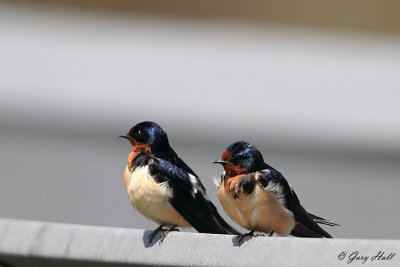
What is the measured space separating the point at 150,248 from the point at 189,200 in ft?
0.89

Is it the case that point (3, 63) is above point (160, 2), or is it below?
below

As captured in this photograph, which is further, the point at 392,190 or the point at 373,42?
the point at 373,42

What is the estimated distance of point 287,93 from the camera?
9.71 ft

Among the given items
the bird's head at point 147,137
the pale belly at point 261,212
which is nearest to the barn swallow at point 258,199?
the pale belly at point 261,212

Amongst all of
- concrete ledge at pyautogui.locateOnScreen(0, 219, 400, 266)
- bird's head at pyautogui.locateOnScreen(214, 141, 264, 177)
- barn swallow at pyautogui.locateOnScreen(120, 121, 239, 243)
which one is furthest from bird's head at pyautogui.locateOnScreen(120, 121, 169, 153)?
concrete ledge at pyautogui.locateOnScreen(0, 219, 400, 266)

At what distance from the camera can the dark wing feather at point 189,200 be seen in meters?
1.22

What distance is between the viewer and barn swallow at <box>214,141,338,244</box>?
115 centimetres

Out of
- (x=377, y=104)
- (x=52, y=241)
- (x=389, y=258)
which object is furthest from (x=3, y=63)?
(x=389, y=258)

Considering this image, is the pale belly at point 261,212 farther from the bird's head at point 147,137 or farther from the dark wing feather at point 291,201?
the bird's head at point 147,137

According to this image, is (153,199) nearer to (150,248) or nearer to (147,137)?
(147,137)

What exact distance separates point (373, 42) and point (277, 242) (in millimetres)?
2341

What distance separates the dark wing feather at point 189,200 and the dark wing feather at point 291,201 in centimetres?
10

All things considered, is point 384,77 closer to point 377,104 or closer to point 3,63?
point 377,104

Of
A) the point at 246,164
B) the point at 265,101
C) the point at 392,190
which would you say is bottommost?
the point at 392,190
